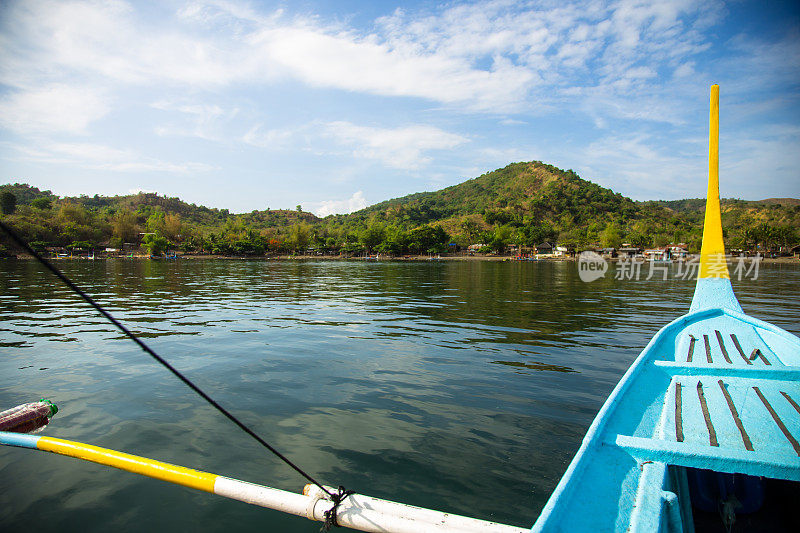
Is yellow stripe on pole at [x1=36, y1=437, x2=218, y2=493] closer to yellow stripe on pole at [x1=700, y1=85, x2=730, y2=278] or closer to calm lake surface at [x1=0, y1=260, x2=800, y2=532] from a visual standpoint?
calm lake surface at [x1=0, y1=260, x2=800, y2=532]

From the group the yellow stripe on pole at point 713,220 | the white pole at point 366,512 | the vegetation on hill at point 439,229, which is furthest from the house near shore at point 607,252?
the white pole at point 366,512

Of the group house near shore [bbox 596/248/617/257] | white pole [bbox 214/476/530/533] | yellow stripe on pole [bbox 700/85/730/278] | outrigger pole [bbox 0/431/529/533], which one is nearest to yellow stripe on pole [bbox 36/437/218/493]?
outrigger pole [bbox 0/431/529/533]

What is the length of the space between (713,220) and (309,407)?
12302mm

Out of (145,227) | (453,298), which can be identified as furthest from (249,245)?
(453,298)

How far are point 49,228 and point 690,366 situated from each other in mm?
139083

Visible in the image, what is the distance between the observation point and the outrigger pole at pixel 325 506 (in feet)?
7.98

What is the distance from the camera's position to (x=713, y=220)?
11.6 metres

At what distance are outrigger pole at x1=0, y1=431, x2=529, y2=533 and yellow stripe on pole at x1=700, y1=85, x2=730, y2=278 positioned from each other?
36.6 feet

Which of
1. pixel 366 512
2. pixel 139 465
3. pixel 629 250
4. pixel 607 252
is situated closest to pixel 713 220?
pixel 366 512

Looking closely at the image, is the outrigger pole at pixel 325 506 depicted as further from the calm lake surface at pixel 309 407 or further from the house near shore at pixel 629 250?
the house near shore at pixel 629 250

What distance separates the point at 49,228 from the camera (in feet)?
345

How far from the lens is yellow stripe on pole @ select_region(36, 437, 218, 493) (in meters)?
3.02

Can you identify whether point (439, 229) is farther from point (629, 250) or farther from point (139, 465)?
point (139, 465)

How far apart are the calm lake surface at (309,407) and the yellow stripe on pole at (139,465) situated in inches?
22.8
